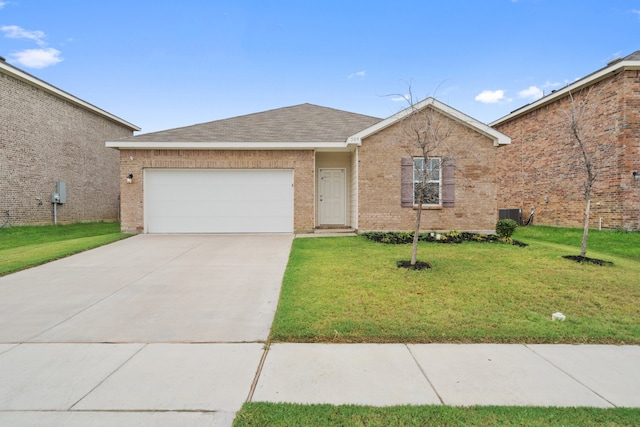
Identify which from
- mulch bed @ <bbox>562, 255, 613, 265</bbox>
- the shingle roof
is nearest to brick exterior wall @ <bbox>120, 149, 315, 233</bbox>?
the shingle roof

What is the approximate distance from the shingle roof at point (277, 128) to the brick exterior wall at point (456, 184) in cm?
163

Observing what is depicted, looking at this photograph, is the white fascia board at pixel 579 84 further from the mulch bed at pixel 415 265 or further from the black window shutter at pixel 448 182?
the mulch bed at pixel 415 265

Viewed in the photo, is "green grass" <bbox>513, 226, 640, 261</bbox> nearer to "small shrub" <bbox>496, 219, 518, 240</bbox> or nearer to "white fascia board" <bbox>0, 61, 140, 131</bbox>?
→ "small shrub" <bbox>496, 219, 518, 240</bbox>

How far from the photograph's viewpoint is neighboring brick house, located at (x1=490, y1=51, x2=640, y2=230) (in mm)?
11422

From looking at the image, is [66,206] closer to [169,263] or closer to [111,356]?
[169,263]

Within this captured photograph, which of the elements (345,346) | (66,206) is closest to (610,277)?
(345,346)

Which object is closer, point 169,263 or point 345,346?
point 345,346

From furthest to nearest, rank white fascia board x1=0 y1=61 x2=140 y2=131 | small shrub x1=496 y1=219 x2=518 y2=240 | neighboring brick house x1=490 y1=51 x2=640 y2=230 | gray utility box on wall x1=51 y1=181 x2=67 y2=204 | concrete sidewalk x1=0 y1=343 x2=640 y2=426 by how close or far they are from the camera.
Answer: gray utility box on wall x1=51 y1=181 x2=67 y2=204, white fascia board x1=0 y1=61 x2=140 y2=131, neighboring brick house x1=490 y1=51 x2=640 y2=230, small shrub x1=496 y1=219 x2=518 y2=240, concrete sidewalk x1=0 y1=343 x2=640 y2=426

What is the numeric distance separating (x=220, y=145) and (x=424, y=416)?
10.7 meters

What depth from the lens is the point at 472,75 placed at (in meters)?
12.5

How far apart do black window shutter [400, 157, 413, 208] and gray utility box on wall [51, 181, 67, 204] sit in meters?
15.4

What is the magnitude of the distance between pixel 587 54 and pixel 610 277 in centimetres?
1235

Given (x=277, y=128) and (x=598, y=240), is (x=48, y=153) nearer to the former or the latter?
(x=277, y=128)

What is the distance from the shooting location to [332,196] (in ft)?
43.7
